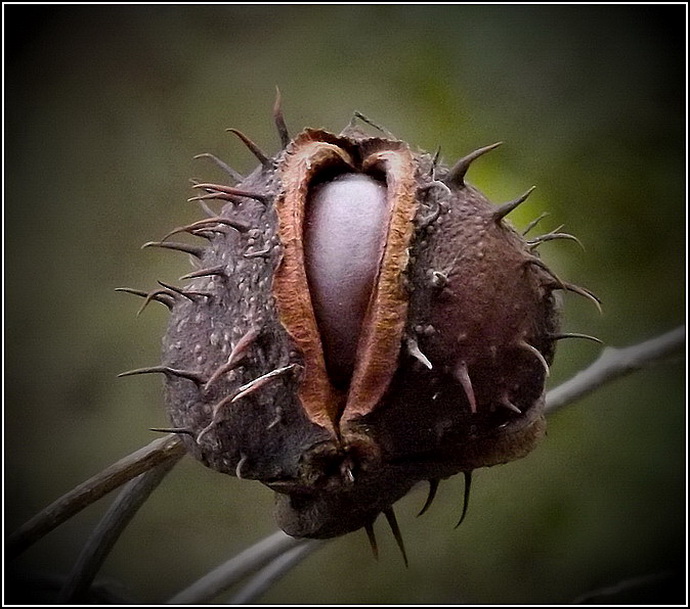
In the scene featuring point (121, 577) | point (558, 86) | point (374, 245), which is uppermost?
point (558, 86)

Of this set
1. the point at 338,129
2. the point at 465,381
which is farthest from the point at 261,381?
the point at 338,129

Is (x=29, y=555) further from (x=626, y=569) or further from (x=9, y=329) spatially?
(x=626, y=569)

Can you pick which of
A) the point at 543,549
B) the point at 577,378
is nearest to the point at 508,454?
the point at 577,378

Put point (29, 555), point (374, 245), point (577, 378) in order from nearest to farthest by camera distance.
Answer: point (374, 245) → point (577, 378) → point (29, 555)

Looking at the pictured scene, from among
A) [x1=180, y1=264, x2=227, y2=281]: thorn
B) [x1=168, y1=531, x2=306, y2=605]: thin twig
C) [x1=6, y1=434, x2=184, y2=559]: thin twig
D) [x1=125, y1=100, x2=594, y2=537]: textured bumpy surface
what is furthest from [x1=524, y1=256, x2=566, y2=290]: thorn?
[x1=168, y1=531, x2=306, y2=605]: thin twig

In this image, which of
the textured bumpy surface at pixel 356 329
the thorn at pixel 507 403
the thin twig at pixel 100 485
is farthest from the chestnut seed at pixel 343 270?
the thin twig at pixel 100 485

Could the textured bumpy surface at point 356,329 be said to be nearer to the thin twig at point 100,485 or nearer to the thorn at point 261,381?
the thorn at point 261,381

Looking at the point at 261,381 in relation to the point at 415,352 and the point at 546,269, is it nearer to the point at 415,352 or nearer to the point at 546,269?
the point at 415,352
